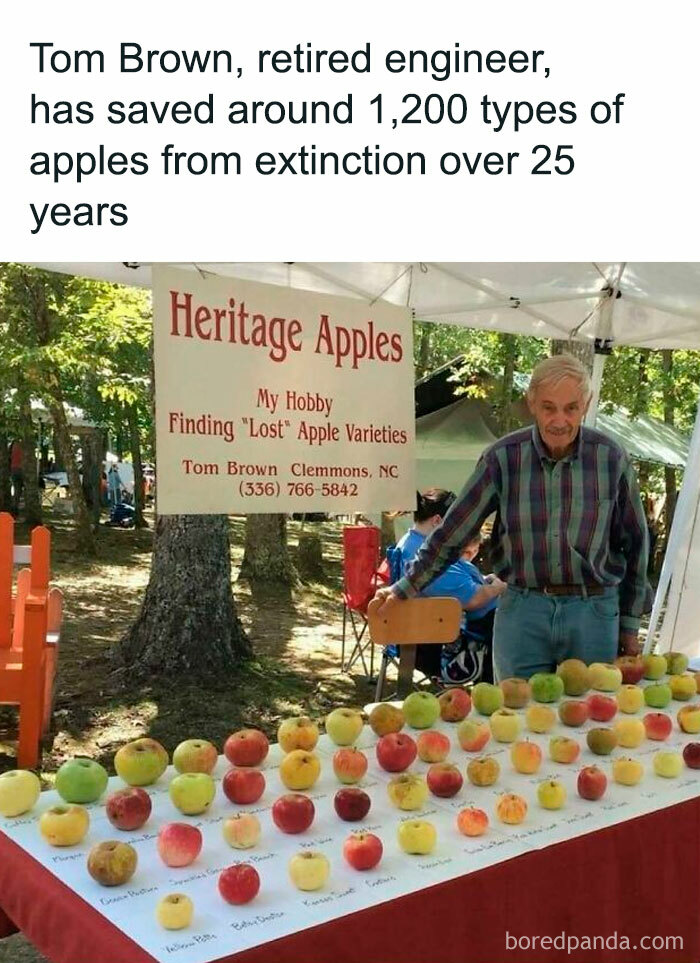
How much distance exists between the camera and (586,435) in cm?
290

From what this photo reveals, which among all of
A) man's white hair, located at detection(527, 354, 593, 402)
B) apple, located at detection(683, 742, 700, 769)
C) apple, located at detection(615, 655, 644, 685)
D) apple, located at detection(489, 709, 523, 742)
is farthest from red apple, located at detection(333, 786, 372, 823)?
man's white hair, located at detection(527, 354, 593, 402)

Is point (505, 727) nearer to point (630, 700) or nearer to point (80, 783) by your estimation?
point (630, 700)

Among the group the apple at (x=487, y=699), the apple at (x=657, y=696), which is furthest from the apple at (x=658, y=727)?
the apple at (x=487, y=699)

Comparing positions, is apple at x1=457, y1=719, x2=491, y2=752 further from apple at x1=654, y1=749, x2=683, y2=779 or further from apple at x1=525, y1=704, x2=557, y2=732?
apple at x1=654, y1=749, x2=683, y2=779

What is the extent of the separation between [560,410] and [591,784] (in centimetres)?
128

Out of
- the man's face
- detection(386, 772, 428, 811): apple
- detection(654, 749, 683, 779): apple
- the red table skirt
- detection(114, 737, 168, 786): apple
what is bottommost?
the red table skirt

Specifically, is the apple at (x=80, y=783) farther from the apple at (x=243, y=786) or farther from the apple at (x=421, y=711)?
the apple at (x=421, y=711)

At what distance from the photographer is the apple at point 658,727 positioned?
2230 mm

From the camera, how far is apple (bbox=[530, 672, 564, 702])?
8.13 ft

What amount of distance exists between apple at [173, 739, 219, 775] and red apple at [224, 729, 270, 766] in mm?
53

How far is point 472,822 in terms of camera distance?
64.9 inches

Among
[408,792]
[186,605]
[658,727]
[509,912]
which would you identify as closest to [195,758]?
[408,792]
